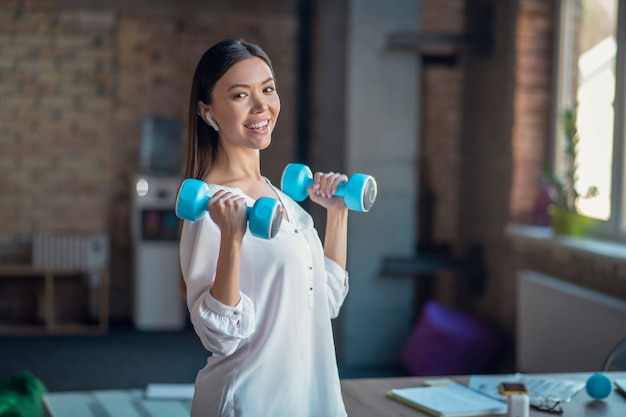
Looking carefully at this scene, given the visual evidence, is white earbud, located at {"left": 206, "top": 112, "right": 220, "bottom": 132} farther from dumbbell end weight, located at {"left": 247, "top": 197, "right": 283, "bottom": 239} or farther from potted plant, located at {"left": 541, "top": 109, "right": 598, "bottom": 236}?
potted plant, located at {"left": 541, "top": 109, "right": 598, "bottom": 236}

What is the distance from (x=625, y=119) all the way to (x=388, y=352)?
2169mm

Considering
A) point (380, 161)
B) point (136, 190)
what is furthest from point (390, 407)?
point (136, 190)

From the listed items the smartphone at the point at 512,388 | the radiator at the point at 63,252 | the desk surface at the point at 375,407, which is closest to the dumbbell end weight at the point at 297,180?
the desk surface at the point at 375,407

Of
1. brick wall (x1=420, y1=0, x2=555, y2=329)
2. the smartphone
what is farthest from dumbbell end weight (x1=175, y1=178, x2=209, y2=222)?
brick wall (x1=420, y1=0, x2=555, y2=329)

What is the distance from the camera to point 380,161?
5.38 m

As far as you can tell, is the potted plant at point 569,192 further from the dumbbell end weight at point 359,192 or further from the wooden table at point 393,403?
the dumbbell end weight at point 359,192

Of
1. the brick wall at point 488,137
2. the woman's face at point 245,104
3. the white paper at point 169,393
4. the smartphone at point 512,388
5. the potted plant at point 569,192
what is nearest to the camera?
the woman's face at point 245,104

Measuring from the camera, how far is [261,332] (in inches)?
68.1

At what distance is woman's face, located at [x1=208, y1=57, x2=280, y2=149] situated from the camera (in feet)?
5.77

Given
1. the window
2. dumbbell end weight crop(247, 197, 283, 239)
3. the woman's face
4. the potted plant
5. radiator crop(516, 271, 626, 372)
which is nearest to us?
dumbbell end weight crop(247, 197, 283, 239)

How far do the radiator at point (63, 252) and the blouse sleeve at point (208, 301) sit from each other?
553 centimetres

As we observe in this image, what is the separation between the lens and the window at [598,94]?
4.31 meters

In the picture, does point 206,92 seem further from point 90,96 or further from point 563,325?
point 90,96

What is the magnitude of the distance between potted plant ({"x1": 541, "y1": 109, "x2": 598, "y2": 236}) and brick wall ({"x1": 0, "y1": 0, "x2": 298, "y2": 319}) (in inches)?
132
